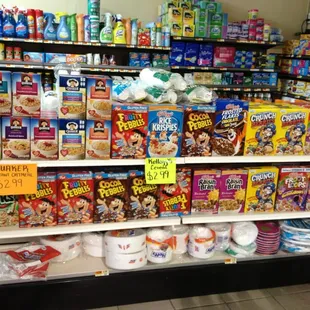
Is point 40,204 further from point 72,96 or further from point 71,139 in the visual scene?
point 72,96

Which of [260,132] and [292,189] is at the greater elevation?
[260,132]

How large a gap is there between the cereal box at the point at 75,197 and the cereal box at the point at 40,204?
4cm

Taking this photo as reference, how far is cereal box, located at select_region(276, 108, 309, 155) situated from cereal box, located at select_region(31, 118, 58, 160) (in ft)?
4.40

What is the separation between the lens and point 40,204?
2109mm

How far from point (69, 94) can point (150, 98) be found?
49 cm

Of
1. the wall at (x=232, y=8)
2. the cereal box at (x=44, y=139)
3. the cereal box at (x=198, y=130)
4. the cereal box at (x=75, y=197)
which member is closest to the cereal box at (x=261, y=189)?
the cereal box at (x=198, y=130)

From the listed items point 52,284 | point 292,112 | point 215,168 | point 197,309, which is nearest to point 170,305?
point 197,309

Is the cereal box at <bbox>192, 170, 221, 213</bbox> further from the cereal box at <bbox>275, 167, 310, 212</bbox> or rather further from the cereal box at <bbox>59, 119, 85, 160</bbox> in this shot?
the cereal box at <bbox>59, 119, 85, 160</bbox>

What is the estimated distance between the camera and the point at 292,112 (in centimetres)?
232

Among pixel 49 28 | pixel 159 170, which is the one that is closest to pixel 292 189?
pixel 159 170

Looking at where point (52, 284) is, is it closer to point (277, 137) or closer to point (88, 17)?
point (277, 137)

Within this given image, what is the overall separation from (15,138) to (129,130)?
601 millimetres

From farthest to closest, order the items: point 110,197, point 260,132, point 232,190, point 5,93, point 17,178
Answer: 1. point 232,190
2. point 260,132
3. point 110,197
4. point 17,178
5. point 5,93

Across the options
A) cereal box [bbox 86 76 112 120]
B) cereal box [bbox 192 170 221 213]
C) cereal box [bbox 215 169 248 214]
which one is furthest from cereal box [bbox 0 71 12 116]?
cereal box [bbox 215 169 248 214]
